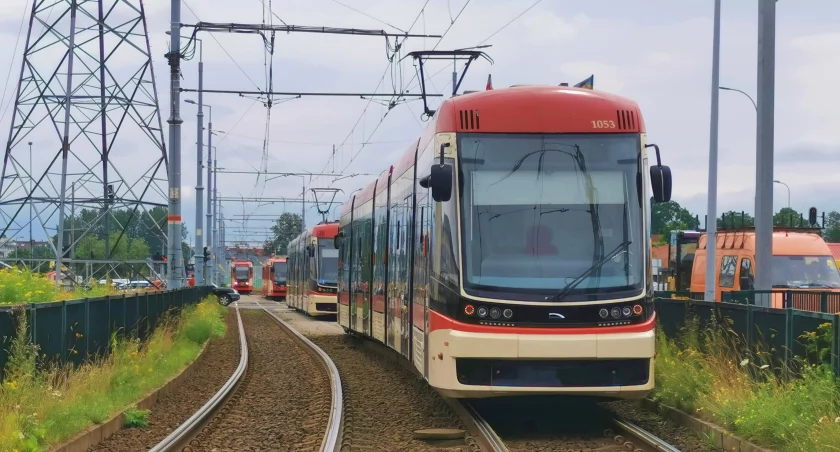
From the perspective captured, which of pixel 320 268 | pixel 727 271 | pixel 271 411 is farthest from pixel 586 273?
pixel 320 268

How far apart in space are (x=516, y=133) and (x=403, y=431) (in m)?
3.29

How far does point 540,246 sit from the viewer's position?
10797 millimetres

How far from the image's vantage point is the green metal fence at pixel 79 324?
10.7m

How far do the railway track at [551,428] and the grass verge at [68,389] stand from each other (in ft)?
12.4

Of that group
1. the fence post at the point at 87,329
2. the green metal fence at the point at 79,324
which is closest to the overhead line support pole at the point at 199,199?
the green metal fence at the point at 79,324

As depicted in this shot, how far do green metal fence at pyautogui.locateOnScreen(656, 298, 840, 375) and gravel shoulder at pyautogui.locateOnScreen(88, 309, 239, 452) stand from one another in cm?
607

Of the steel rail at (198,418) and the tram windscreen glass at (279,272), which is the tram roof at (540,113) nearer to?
the steel rail at (198,418)

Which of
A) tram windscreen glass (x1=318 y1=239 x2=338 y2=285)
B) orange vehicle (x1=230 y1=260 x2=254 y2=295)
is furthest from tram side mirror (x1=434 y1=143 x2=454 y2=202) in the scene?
orange vehicle (x1=230 y1=260 x2=254 y2=295)

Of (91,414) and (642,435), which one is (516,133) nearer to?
(642,435)

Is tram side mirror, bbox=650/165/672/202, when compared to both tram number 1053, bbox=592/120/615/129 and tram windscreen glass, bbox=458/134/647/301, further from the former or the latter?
tram number 1053, bbox=592/120/615/129

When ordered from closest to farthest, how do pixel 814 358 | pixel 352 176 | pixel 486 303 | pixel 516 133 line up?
pixel 814 358, pixel 486 303, pixel 516 133, pixel 352 176

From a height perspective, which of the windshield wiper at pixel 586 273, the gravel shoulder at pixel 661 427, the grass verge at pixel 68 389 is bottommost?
the gravel shoulder at pixel 661 427

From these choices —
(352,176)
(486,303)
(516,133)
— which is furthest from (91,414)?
(352,176)

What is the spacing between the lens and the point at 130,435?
1121 centimetres
